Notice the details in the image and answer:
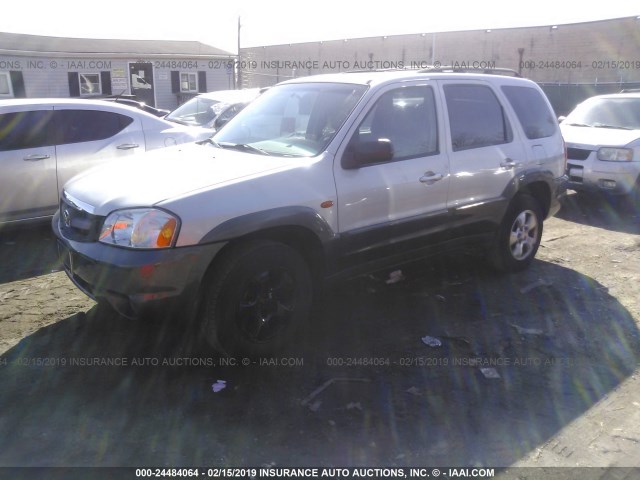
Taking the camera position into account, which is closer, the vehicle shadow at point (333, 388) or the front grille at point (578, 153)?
the vehicle shadow at point (333, 388)

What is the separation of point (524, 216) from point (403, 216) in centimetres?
188

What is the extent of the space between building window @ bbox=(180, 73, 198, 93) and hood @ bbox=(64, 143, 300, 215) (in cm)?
2289

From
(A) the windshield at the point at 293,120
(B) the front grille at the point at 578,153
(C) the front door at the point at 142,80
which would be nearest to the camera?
(A) the windshield at the point at 293,120

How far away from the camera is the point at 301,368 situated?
387 centimetres

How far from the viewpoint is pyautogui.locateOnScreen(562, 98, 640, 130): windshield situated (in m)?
9.53

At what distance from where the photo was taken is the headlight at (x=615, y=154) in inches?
337

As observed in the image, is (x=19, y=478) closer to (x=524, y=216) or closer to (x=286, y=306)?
(x=286, y=306)

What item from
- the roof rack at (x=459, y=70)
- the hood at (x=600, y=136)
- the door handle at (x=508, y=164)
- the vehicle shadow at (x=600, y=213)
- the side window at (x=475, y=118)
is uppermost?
the roof rack at (x=459, y=70)

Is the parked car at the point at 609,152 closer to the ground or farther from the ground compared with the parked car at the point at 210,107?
closer to the ground

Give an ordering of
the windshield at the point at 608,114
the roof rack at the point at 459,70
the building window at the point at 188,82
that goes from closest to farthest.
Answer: the roof rack at the point at 459,70, the windshield at the point at 608,114, the building window at the point at 188,82

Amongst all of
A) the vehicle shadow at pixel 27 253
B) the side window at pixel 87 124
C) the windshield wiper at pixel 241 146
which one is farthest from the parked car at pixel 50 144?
the windshield wiper at pixel 241 146

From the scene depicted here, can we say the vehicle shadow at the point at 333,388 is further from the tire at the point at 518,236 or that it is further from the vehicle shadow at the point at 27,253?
the vehicle shadow at the point at 27,253

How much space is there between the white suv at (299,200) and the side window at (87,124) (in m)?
2.51

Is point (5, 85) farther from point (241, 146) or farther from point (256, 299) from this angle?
point (256, 299)
